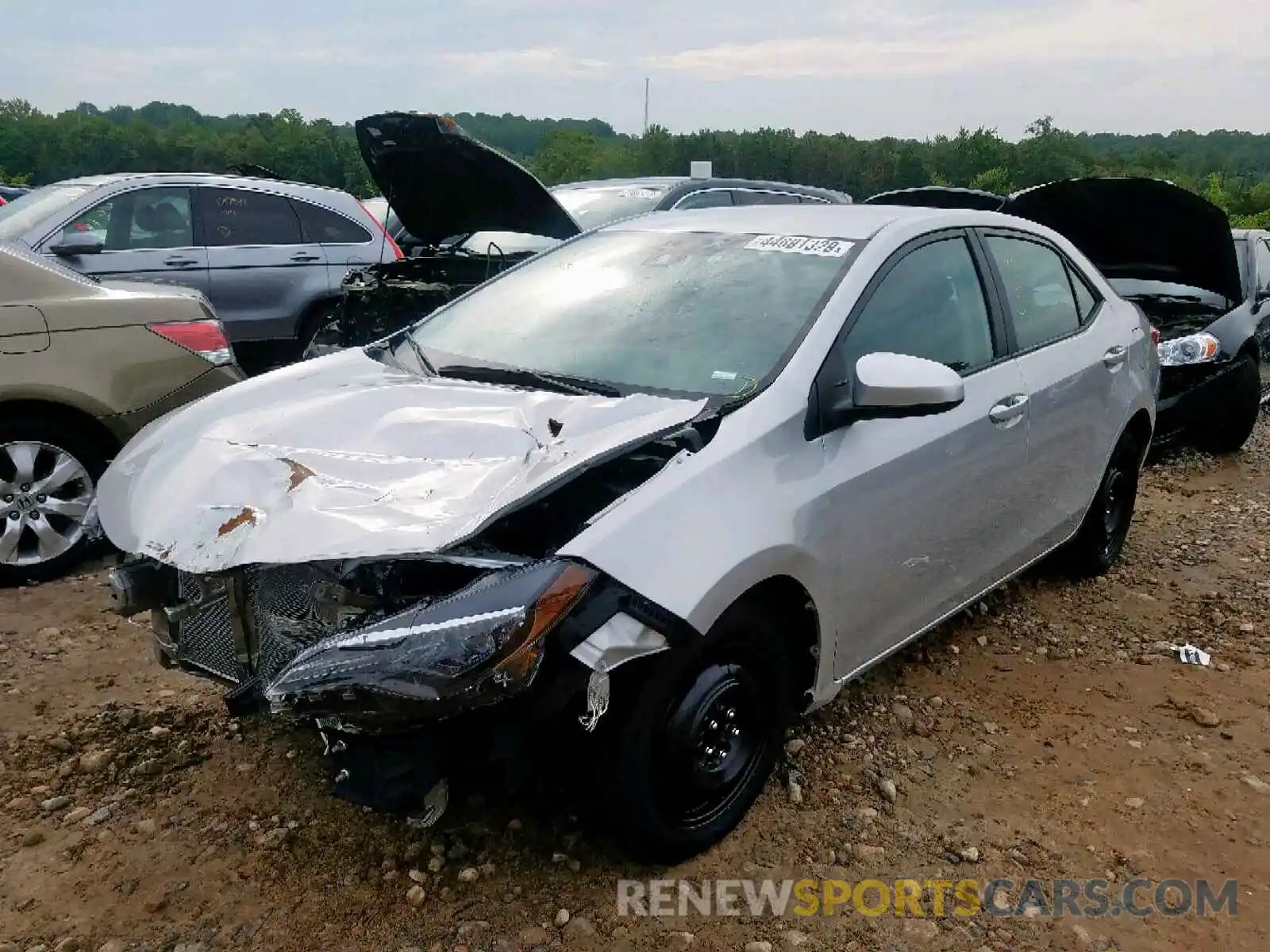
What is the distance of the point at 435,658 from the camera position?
2012mm

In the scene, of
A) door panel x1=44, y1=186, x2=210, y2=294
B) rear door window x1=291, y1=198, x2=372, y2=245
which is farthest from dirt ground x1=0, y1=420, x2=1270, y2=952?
rear door window x1=291, y1=198, x2=372, y2=245

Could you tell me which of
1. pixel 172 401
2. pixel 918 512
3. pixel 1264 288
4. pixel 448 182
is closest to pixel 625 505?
pixel 918 512

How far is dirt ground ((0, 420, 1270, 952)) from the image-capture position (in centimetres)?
240

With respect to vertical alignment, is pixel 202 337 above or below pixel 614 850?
above

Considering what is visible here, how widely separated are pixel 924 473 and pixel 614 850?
141 centimetres

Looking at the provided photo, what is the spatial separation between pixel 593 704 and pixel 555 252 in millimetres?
2160

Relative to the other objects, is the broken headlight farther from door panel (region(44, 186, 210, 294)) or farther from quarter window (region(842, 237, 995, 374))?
door panel (region(44, 186, 210, 294))

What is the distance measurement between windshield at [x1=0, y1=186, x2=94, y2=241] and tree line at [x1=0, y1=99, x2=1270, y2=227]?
156 feet

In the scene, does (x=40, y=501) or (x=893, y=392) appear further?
(x=40, y=501)

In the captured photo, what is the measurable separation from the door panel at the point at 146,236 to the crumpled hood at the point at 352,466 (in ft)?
13.9

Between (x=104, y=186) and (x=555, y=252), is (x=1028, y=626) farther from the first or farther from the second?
(x=104, y=186)

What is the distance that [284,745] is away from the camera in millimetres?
3078

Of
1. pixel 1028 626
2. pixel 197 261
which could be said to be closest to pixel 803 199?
pixel 197 261

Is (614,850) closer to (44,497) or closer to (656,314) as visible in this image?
(656,314)
